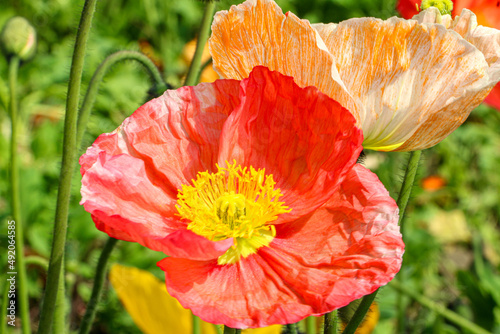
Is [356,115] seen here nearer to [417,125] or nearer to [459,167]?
[417,125]

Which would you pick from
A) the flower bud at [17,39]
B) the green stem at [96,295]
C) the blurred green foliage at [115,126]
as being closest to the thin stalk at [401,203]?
the green stem at [96,295]

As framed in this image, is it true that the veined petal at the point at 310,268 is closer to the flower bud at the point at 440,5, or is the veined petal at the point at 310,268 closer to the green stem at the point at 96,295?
the flower bud at the point at 440,5

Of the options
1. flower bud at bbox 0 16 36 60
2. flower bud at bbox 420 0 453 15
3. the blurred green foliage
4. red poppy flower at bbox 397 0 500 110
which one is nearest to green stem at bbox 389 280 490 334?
the blurred green foliage

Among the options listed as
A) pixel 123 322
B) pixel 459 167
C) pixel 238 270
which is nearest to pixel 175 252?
pixel 238 270

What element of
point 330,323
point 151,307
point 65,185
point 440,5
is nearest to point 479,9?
point 440,5

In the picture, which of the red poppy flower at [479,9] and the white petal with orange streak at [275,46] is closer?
the white petal with orange streak at [275,46]

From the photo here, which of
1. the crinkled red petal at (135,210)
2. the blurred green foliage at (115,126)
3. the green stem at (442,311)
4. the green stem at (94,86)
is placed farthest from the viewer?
the blurred green foliage at (115,126)

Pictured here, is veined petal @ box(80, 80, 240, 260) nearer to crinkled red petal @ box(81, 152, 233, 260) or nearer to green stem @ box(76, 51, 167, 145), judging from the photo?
crinkled red petal @ box(81, 152, 233, 260)
